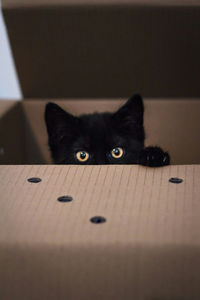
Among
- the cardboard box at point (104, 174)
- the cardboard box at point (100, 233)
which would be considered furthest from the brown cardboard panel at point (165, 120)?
the cardboard box at point (100, 233)

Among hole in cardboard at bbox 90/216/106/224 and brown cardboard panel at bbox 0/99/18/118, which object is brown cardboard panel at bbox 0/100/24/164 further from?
hole in cardboard at bbox 90/216/106/224

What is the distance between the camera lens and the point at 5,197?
618 millimetres

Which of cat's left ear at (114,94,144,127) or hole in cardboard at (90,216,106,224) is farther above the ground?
hole in cardboard at (90,216,106,224)

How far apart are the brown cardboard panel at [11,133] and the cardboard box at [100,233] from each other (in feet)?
1.48

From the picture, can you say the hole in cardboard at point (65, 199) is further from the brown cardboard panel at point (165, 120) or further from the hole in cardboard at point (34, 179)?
the brown cardboard panel at point (165, 120)

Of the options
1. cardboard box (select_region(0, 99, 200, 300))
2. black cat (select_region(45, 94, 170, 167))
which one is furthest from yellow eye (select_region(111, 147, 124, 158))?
cardboard box (select_region(0, 99, 200, 300))

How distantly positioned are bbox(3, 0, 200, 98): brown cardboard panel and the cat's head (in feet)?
0.33

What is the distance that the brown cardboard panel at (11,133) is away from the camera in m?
1.15

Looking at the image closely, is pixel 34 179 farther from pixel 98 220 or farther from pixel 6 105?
pixel 6 105

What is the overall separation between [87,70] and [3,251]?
29.4 inches

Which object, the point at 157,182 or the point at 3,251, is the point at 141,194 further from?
the point at 3,251

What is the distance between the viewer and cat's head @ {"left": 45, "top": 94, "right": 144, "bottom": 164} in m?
1.13

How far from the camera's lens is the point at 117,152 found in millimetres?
1158

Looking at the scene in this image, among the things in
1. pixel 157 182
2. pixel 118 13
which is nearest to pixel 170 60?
pixel 118 13
